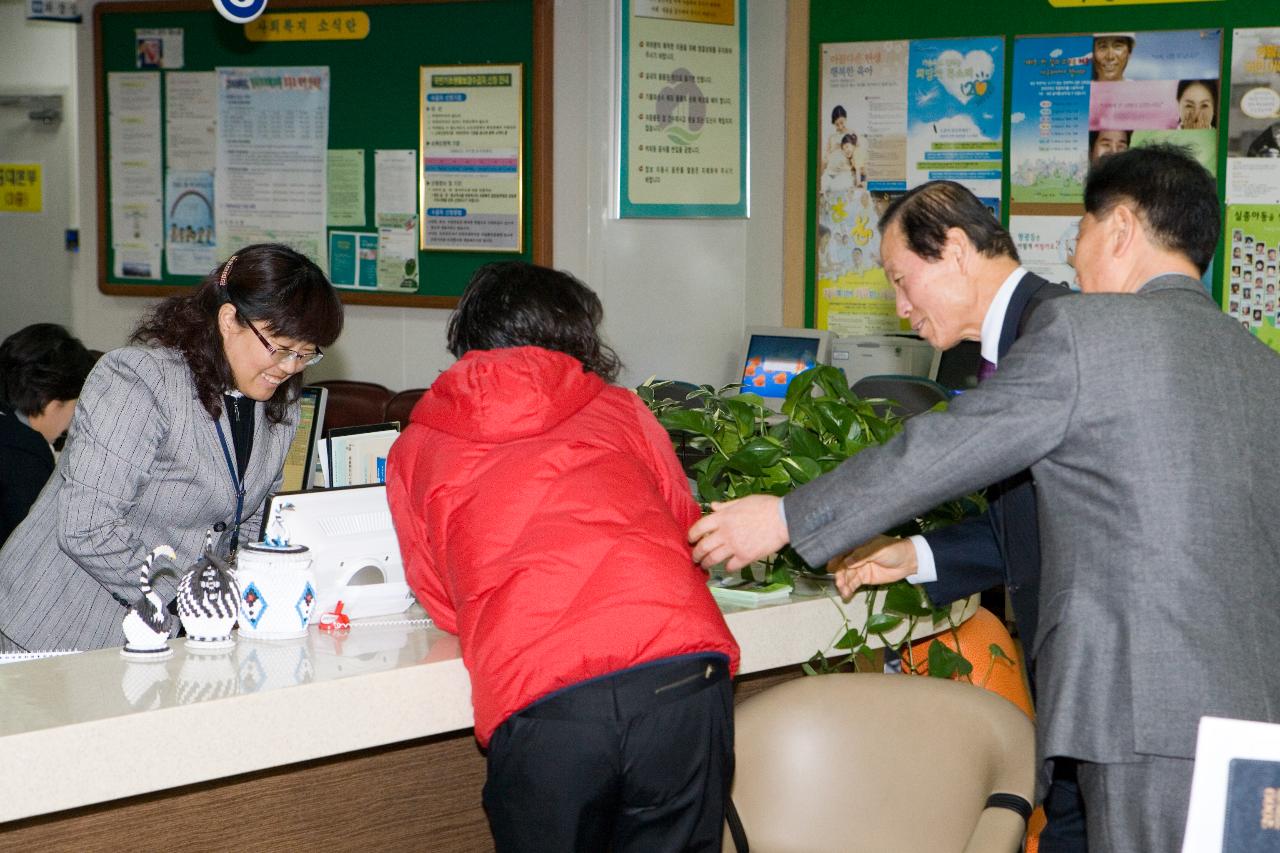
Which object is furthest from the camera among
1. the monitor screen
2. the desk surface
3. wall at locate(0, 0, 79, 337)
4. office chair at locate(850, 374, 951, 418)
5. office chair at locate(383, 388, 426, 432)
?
wall at locate(0, 0, 79, 337)

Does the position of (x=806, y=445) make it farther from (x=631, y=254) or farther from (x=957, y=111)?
(x=957, y=111)

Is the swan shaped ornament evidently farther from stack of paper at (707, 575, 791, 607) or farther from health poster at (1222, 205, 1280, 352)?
health poster at (1222, 205, 1280, 352)

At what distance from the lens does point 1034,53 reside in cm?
550

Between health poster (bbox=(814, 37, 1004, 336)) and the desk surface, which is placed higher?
health poster (bbox=(814, 37, 1004, 336))

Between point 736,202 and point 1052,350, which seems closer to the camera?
point 1052,350

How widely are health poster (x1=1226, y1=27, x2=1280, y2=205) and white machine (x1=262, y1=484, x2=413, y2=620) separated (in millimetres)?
3999

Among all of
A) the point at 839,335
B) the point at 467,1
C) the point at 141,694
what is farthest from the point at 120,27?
the point at 141,694

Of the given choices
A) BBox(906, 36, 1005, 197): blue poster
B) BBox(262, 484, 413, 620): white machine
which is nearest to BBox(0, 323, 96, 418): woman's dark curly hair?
BBox(262, 484, 413, 620): white machine

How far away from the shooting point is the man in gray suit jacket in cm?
175

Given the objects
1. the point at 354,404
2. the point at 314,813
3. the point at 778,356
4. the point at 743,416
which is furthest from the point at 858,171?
the point at 314,813

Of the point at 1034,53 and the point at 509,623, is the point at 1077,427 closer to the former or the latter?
the point at 509,623

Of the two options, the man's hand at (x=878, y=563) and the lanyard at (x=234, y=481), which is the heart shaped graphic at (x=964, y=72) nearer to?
the man's hand at (x=878, y=563)

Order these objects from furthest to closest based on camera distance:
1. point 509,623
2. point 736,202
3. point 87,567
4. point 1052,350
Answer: point 736,202 < point 87,567 < point 509,623 < point 1052,350

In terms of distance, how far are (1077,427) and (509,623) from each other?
0.80 metres
